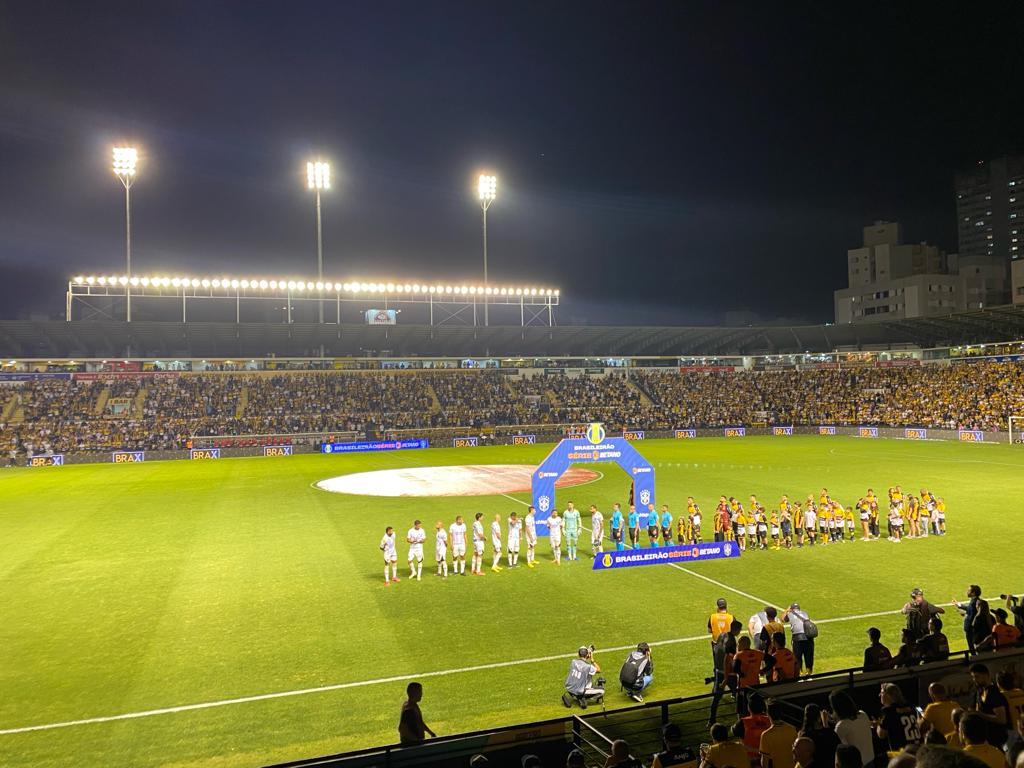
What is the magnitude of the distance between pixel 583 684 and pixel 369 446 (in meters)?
45.9

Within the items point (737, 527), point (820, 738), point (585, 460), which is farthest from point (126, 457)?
point (820, 738)

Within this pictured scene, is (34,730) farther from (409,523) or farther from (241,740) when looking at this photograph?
(409,523)

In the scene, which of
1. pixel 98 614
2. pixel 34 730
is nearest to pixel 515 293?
pixel 98 614

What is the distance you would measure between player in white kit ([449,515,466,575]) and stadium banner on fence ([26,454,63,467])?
40.8 m

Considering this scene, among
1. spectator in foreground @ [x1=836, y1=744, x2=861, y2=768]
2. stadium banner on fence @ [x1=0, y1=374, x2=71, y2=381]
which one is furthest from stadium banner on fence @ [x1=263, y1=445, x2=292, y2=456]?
spectator in foreground @ [x1=836, y1=744, x2=861, y2=768]

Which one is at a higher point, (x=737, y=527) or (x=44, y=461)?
(x=44, y=461)

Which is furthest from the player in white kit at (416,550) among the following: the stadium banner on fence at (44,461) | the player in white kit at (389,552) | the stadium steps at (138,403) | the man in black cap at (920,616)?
the stadium steps at (138,403)

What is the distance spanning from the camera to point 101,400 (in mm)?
57031

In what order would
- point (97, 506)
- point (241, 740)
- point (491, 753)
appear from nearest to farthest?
point (491, 753)
point (241, 740)
point (97, 506)

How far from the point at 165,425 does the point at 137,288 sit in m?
16.8

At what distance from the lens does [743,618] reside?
45.9ft

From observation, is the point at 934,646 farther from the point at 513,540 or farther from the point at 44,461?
the point at 44,461

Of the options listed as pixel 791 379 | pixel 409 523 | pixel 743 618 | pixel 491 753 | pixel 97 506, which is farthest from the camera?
pixel 791 379

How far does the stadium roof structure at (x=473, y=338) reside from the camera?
184 ft
